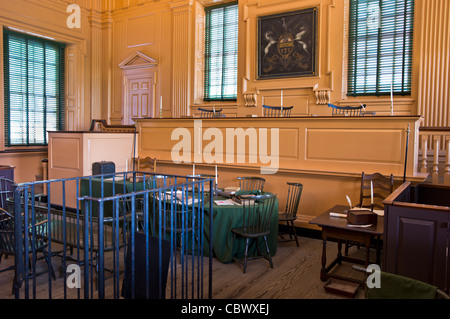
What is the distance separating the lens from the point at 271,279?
370cm

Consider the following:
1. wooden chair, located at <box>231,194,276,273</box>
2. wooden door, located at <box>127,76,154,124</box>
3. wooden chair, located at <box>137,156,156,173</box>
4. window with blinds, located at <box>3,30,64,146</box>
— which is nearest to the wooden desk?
wooden chair, located at <box>231,194,276,273</box>

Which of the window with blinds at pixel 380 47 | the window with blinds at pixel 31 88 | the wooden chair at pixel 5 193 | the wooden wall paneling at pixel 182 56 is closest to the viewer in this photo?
the wooden chair at pixel 5 193

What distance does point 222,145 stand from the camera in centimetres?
571

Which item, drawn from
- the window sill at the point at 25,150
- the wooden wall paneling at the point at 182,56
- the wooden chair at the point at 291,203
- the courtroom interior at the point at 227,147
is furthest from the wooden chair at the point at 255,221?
the window sill at the point at 25,150

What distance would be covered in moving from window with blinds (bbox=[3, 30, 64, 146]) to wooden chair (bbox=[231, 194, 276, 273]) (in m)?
6.00

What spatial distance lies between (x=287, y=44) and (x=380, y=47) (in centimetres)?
162

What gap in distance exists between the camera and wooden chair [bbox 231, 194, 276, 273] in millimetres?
3879

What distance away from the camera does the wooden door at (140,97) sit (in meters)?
9.01

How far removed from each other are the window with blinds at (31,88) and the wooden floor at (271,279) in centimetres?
461

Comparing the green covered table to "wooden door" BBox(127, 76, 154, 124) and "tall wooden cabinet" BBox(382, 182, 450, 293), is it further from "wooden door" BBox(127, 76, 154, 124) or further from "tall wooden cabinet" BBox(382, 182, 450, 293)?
"wooden door" BBox(127, 76, 154, 124)

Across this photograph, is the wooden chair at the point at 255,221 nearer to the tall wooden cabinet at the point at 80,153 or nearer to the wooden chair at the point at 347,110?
the wooden chair at the point at 347,110

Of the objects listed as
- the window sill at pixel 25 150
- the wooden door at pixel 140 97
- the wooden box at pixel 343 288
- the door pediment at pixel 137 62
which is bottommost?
the wooden box at pixel 343 288

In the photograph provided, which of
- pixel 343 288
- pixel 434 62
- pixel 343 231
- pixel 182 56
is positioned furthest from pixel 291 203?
pixel 182 56

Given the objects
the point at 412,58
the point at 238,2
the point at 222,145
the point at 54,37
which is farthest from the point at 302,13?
the point at 54,37
